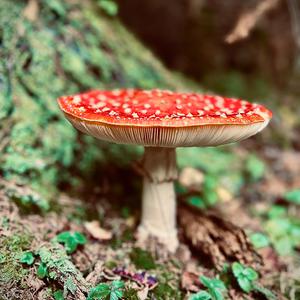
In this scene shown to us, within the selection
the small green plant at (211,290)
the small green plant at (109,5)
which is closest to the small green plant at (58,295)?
the small green plant at (211,290)

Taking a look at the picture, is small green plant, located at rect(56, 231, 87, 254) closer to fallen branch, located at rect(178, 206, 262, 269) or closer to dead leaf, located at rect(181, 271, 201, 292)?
dead leaf, located at rect(181, 271, 201, 292)

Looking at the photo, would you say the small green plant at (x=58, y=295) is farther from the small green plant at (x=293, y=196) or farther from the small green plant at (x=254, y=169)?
the small green plant at (x=254, y=169)

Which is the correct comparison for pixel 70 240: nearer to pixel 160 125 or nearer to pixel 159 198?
pixel 159 198

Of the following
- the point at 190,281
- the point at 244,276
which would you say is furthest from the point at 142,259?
the point at 244,276

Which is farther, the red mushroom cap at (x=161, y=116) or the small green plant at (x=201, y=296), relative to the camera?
the small green plant at (x=201, y=296)

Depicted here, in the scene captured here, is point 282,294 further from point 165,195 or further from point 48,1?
point 48,1

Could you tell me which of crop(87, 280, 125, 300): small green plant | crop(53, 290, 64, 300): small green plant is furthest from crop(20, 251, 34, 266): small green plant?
crop(87, 280, 125, 300): small green plant

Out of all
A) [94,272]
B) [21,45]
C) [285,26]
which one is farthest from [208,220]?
[285,26]
